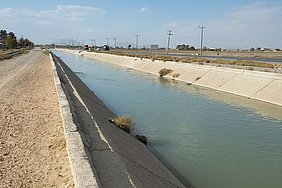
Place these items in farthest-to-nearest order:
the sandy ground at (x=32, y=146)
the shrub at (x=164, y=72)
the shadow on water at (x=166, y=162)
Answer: the shrub at (x=164, y=72)
the shadow on water at (x=166, y=162)
the sandy ground at (x=32, y=146)

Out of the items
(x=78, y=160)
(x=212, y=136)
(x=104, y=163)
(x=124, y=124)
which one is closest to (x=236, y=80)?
(x=212, y=136)

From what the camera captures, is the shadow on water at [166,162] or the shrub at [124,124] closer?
the shadow on water at [166,162]

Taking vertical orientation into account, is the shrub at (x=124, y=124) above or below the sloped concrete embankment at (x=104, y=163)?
below

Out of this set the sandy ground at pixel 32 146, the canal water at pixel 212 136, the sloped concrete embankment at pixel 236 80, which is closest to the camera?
the sandy ground at pixel 32 146

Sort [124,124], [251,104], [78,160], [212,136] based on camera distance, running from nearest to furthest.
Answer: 1. [78,160]
2. [124,124]
3. [212,136]
4. [251,104]

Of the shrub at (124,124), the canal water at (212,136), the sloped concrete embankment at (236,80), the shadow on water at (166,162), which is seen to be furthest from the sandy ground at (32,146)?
the sloped concrete embankment at (236,80)

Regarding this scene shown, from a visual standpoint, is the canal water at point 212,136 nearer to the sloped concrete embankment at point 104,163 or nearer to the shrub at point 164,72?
the sloped concrete embankment at point 104,163

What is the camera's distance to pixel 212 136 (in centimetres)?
1341

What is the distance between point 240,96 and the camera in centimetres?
2566

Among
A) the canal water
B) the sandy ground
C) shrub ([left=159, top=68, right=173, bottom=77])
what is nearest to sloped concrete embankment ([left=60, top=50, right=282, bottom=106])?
shrub ([left=159, top=68, right=173, bottom=77])

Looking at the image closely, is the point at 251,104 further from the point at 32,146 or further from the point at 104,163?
the point at 104,163

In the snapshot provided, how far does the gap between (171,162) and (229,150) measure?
2.59 meters

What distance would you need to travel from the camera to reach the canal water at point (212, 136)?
9383 mm

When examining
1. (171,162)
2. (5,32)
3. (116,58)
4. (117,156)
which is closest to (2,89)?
(171,162)
